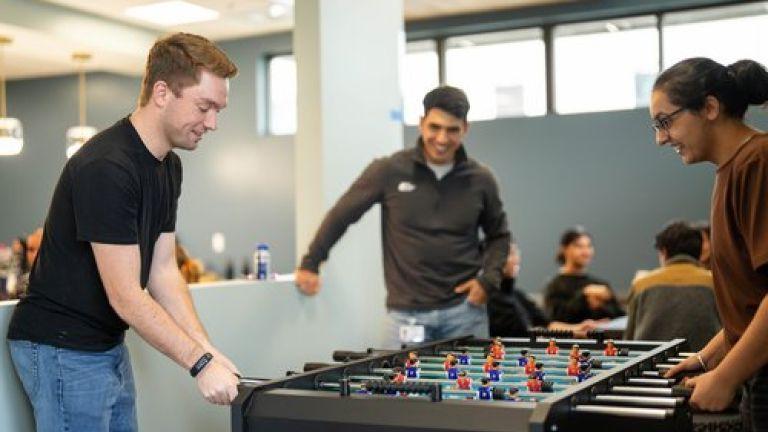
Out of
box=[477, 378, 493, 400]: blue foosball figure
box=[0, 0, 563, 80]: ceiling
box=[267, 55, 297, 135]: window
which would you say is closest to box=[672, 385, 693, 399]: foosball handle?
box=[477, 378, 493, 400]: blue foosball figure

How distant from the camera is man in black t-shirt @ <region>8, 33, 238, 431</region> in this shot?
2.28 m

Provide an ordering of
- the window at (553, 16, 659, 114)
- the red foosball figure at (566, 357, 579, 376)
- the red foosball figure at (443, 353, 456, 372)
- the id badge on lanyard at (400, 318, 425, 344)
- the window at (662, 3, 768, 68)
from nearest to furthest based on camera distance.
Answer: the red foosball figure at (566, 357, 579, 376), the red foosball figure at (443, 353, 456, 372), the id badge on lanyard at (400, 318, 425, 344), the window at (662, 3, 768, 68), the window at (553, 16, 659, 114)

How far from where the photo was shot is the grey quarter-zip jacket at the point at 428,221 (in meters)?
3.77

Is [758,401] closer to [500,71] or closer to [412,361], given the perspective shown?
[412,361]

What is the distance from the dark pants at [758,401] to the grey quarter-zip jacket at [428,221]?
5.51ft

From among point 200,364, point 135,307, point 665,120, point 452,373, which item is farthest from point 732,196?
point 135,307

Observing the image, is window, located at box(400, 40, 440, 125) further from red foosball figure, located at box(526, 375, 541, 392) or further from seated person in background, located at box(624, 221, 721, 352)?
red foosball figure, located at box(526, 375, 541, 392)

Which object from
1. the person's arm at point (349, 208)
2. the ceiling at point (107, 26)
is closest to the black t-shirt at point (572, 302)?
the person's arm at point (349, 208)

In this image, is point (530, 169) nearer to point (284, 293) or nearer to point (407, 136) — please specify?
point (407, 136)

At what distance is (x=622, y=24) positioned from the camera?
8164 mm

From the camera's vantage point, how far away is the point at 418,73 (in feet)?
29.4

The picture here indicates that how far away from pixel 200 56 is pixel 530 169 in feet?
20.5

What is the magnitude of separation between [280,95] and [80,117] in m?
2.22

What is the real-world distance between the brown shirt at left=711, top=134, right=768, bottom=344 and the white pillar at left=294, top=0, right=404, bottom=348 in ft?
7.97
